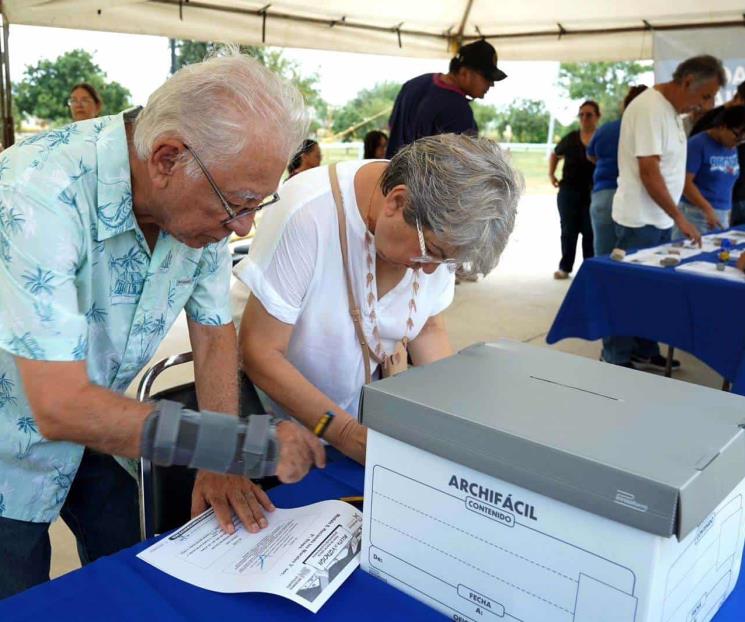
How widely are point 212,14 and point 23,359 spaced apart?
12.1ft

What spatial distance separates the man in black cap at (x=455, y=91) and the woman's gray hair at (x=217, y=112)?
2.29 metres

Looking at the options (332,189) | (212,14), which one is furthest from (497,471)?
(212,14)

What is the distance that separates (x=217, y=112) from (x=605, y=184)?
11.5 ft

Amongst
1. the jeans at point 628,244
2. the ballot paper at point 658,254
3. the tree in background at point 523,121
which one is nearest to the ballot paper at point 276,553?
the ballot paper at point 658,254

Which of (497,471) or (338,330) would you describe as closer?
(497,471)

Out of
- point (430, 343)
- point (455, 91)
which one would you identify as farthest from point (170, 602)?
point (455, 91)

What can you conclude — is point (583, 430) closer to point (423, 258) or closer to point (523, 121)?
point (423, 258)

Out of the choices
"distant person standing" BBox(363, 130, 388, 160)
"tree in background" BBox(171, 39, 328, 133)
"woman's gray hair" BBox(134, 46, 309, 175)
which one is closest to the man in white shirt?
"tree in background" BBox(171, 39, 328, 133)

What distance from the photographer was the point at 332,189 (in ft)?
4.04

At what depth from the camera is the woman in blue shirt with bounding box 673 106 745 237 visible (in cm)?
354

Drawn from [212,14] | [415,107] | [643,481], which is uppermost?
[212,14]

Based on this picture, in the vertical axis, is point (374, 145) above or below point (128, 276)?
above

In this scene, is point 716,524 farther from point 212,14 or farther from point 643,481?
point 212,14

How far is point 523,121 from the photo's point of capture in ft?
38.6
